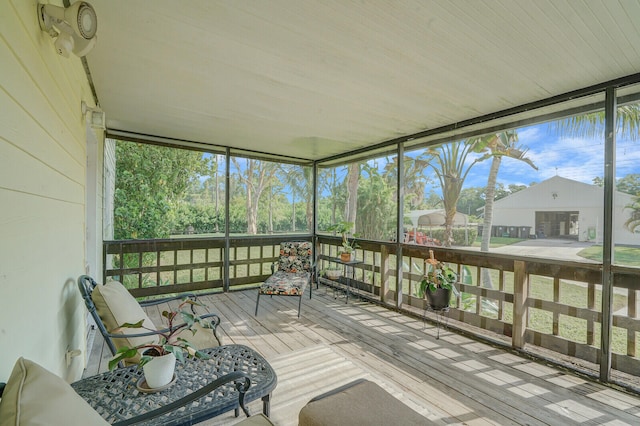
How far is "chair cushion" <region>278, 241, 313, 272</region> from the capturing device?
485 cm

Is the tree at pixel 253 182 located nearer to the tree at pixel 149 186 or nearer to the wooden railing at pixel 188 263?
the wooden railing at pixel 188 263

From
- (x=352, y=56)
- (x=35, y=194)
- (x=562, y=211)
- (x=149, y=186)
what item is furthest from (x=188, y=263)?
(x=562, y=211)

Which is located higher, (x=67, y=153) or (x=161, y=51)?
(x=161, y=51)

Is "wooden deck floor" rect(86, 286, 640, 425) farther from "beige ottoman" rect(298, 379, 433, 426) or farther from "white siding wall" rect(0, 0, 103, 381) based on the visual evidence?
"white siding wall" rect(0, 0, 103, 381)

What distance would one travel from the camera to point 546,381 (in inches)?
94.9

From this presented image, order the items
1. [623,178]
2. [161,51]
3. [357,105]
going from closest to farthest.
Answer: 1. [161,51]
2. [623,178]
3. [357,105]

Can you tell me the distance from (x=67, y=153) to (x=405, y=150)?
3.81 metres

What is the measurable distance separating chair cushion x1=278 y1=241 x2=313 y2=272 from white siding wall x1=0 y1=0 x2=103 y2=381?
3071 mm

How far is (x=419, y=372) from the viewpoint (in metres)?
Result: 2.52

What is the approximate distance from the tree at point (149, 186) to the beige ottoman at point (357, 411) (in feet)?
13.4

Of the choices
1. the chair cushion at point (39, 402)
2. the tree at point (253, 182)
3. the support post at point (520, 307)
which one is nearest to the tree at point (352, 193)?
the tree at point (253, 182)

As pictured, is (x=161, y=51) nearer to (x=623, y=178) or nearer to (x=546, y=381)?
(x=623, y=178)

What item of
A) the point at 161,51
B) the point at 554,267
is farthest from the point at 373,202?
the point at 161,51

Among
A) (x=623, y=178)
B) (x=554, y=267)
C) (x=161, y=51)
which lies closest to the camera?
(x=161, y=51)
